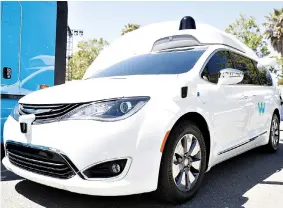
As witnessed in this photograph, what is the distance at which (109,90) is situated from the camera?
2529mm

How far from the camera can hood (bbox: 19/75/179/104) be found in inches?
97.4

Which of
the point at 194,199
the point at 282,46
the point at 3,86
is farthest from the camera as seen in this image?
Result: the point at 282,46

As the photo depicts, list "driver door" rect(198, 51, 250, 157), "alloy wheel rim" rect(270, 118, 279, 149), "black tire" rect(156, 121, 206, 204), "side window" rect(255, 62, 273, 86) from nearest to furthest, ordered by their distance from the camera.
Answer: "black tire" rect(156, 121, 206, 204) < "driver door" rect(198, 51, 250, 157) < "side window" rect(255, 62, 273, 86) < "alloy wheel rim" rect(270, 118, 279, 149)

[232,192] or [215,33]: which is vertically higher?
[215,33]

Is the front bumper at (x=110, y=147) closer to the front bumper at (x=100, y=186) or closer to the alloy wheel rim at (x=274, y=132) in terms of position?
the front bumper at (x=100, y=186)

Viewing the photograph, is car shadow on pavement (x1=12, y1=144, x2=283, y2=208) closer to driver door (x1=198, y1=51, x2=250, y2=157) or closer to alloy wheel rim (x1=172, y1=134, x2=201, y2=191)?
alloy wheel rim (x1=172, y1=134, x2=201, y2=191)

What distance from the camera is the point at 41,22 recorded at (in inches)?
186

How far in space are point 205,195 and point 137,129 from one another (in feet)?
3.98

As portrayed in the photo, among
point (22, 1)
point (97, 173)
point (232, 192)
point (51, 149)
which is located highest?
point (22, 1)

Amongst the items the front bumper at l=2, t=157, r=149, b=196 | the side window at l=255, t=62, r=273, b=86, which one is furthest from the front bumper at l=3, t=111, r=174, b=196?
the side window at l=255, t=62, r=273, b=86

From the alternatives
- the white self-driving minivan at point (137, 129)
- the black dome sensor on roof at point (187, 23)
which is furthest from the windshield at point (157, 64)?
the black dome sensor on roof at point (187, 23)

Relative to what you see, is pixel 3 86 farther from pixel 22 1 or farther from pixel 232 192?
pixel 232 192

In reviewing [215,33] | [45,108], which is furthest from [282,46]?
[45,108]

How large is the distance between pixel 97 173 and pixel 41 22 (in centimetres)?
317
